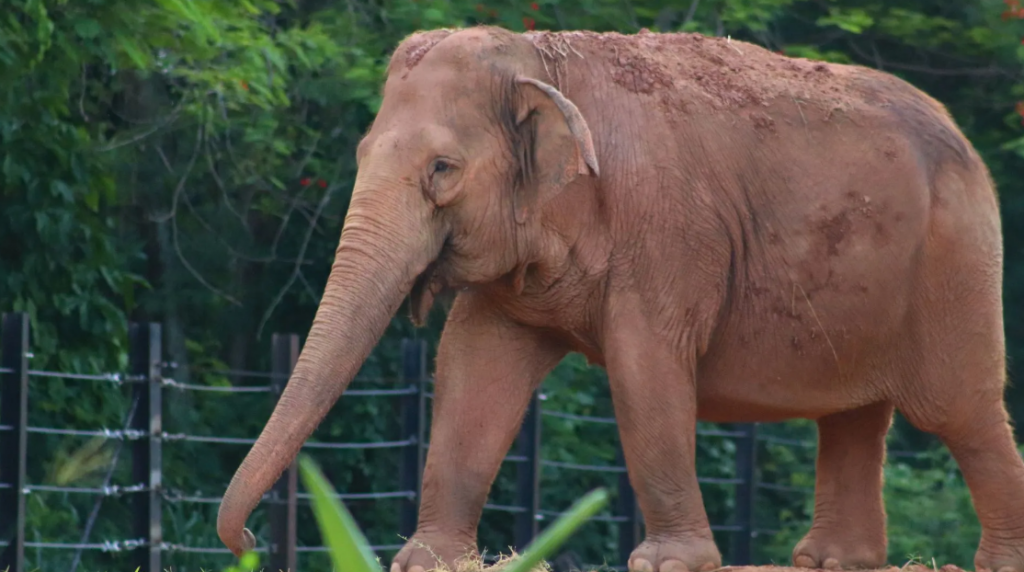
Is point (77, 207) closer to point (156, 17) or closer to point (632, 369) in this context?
point (156, 17)

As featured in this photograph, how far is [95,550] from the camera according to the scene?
1116 centimetres

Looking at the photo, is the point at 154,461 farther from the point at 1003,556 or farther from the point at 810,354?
the point at 1003,556

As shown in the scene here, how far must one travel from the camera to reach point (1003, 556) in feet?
21.0

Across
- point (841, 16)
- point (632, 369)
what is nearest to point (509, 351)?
point (632, 369)

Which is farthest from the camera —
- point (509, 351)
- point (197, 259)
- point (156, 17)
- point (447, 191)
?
point (197, 259)

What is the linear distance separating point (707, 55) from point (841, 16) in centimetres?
495

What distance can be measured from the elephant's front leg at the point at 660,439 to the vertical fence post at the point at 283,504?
289 cm

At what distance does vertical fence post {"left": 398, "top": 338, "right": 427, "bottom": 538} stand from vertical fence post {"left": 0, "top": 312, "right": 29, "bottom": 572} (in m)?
2.34

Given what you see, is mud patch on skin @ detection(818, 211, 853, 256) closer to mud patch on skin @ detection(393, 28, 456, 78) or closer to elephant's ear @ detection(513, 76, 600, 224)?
elephant's ear @ detection(513, 76, 600, 224)

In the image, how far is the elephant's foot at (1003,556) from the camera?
6371 mm

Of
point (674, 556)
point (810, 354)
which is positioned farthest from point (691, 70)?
point (674, 556)

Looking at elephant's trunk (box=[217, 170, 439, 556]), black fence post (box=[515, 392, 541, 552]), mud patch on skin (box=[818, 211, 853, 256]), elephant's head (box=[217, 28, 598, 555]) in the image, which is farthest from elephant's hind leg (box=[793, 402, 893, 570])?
black fence post (box=[515, 392, 541, 552])

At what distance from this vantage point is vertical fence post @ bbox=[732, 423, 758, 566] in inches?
466

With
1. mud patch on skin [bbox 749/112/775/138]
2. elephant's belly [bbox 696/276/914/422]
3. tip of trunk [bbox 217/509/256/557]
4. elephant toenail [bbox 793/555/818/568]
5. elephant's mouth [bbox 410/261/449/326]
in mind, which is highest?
mud patch on skin [bbox 749/112/775/138]
